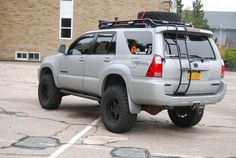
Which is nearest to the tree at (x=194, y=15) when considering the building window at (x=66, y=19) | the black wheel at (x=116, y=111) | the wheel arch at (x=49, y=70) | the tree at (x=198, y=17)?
the tree at (x=198, y=17)

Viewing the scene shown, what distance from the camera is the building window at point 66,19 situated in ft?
110

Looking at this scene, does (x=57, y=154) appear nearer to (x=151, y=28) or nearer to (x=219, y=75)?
(x=151, y=28)

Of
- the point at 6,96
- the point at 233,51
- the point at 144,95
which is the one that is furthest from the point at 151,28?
the point at 233,51

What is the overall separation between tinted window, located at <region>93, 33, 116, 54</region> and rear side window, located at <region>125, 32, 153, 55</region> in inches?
17.9

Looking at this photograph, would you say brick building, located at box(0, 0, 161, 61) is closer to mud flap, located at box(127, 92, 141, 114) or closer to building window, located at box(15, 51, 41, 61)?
building window, located at box(15, 51, 41, 61)

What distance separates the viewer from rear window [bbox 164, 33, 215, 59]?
8.73 metres

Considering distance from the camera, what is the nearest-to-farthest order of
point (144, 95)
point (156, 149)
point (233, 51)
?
1. point (156, 149)
2. point (144, 95)
3. point (233, 51)

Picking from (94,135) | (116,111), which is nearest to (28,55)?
(116,111)

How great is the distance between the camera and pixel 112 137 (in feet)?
28.5

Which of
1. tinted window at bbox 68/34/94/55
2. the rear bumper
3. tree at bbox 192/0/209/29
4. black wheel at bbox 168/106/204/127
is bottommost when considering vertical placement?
black wheel at bbox 168/106/204/127

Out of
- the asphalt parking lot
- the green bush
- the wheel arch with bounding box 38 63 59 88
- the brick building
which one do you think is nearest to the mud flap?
the asphalt parking lot

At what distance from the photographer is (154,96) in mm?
8352

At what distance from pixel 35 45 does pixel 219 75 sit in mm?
25557

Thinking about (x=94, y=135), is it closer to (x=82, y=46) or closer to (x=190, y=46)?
(x=190, y=46)
